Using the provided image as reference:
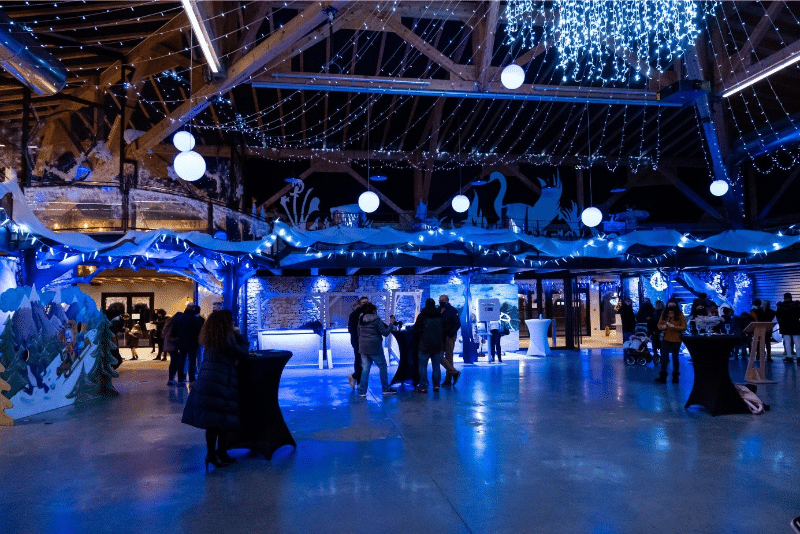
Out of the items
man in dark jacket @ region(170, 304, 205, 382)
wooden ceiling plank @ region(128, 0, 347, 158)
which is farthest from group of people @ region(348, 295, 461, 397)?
wooden ceiling plank @ region(128, 0, 347, 158)

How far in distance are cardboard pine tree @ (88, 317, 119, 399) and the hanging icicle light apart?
8.07 m

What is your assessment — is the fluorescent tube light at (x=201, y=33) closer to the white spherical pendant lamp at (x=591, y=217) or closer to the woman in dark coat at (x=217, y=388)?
the woman in dark coat at (x=217, y=388)

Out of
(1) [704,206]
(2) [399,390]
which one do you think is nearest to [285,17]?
(2) [399,390]

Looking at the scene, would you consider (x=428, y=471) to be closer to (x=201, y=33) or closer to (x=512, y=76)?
(x=512, y=76)

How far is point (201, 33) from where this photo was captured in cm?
867

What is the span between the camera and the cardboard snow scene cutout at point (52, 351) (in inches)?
266

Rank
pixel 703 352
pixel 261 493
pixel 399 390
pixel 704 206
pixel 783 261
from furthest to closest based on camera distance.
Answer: pixel 704 206, pixel 783 261, pixel 399 390, pixel 703 352, pixel 261 493

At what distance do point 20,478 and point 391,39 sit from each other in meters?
11.9

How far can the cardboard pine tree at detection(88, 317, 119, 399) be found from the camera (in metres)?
8.64

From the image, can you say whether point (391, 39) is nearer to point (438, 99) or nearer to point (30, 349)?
point (438, 99)

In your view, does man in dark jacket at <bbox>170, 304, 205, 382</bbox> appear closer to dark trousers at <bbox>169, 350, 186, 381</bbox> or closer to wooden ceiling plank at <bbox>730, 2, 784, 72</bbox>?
dark trousers at <bbox>169, 350, 186, 381</bbox>

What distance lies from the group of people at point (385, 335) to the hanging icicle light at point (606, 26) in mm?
5065

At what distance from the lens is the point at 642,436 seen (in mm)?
5383

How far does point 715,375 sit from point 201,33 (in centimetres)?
809
